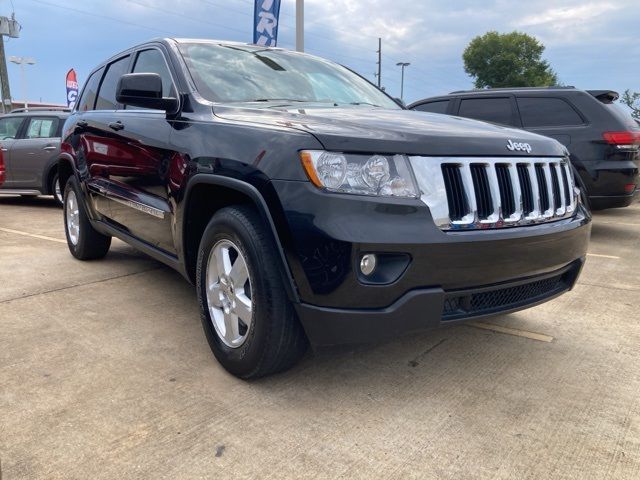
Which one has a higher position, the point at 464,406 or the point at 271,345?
the point at 271,345

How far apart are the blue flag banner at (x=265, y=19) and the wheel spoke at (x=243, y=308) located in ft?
24.6

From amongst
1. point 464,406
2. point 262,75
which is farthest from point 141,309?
point 464,406

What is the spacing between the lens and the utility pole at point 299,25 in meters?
9.86

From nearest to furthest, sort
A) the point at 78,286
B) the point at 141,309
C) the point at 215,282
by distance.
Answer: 1. the point at 215,282
2. the point at 141,309
3. the point at 78,286

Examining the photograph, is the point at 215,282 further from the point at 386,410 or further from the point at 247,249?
the point at 386,410

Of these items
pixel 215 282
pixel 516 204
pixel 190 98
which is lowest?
pixel 215 282

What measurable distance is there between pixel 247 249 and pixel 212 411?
2.38 ft

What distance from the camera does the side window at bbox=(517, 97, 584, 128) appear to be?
6.78 meters

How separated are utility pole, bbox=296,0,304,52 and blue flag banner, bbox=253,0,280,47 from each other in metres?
0.58

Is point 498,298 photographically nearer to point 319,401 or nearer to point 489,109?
point 319,401

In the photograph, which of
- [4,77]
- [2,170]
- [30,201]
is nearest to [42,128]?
[2,170]

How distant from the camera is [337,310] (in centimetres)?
215

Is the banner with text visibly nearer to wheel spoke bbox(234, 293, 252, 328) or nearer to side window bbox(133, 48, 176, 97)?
side window bbox(133, 48, 176, 97)

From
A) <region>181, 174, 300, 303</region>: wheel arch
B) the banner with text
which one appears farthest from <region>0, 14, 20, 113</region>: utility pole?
<region>181, 174, 300, 303</region>: wheel arch
